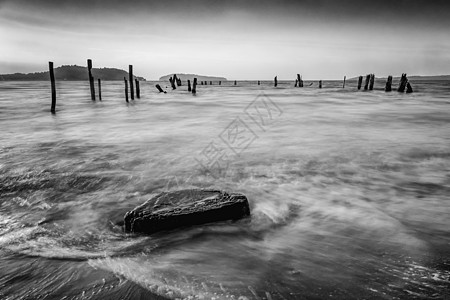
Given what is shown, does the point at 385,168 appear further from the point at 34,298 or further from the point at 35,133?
the point at 35,133

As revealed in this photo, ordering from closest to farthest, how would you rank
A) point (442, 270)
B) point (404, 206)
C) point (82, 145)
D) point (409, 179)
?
point (442, 270)
point (404, 206)
point (409, 179)
point (82, 145)

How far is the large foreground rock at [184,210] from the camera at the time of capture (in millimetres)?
2672

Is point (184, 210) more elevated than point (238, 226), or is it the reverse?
point (184, 210)

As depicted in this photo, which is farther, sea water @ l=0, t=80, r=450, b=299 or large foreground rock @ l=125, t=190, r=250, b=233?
large foreground rock @ l=125, t=190, r=250, b=233

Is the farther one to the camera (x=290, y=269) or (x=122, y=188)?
(x=122, y=188)

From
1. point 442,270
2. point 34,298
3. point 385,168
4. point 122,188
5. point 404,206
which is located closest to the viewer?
point 34,298

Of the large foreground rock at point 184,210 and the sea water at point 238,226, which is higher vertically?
the large foreground rock at point 184,210

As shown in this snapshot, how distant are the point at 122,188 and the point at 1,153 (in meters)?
3.96

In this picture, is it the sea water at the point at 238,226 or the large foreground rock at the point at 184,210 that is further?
the large foreground rock at the point at 184,210

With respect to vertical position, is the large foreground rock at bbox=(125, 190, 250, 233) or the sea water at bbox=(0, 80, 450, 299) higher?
the large foreground rock at bbox=(125, 190, 250, 233)

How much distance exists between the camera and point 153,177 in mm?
4586

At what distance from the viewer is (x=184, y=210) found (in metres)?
2.79

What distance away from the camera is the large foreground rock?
8.77ft

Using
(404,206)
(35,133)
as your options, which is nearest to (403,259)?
(404,206)
